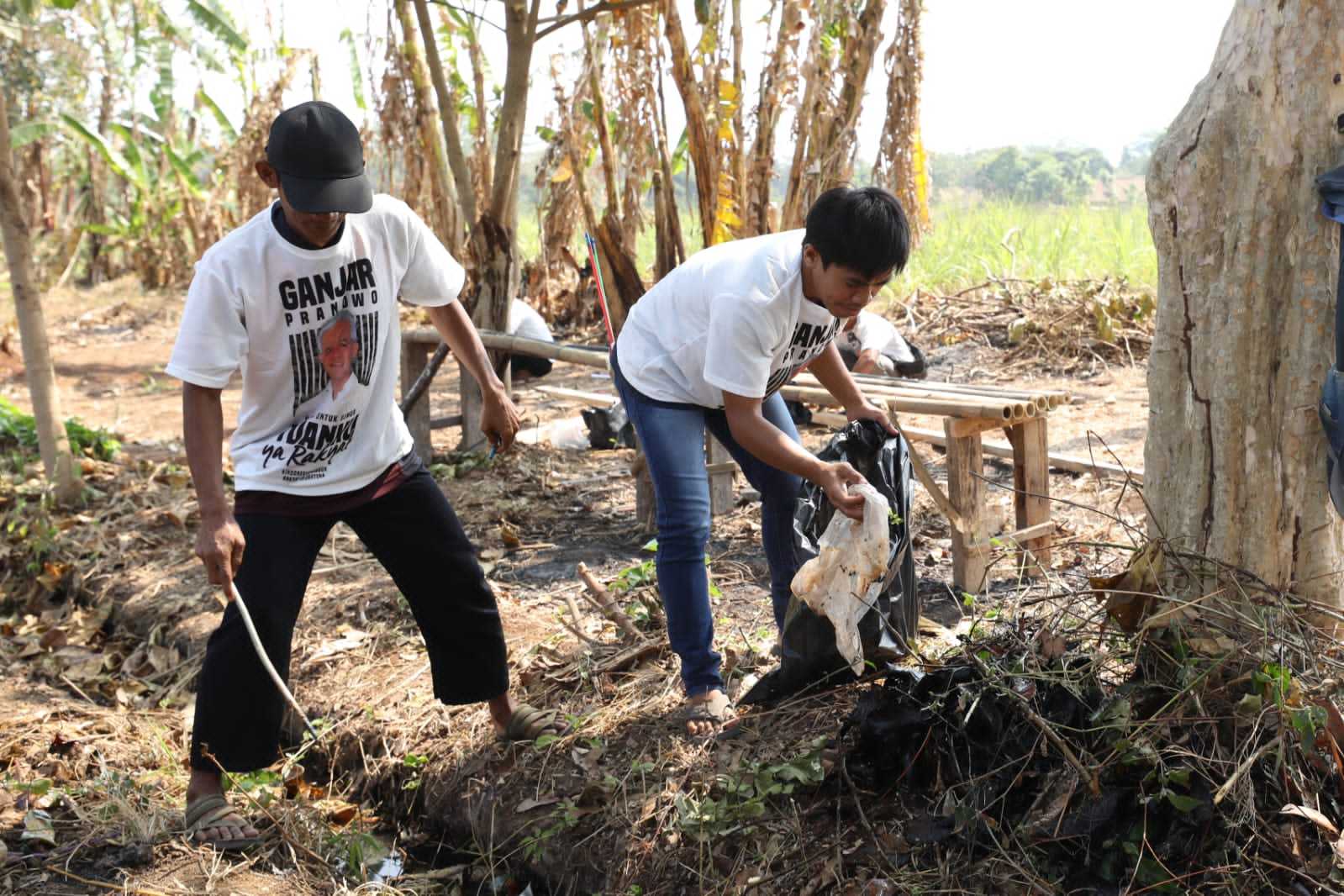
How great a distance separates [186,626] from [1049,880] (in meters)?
3.73

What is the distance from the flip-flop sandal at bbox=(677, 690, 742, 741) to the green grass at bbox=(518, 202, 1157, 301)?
6.41 m

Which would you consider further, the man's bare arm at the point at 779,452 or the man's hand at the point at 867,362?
the man's hand at the point at 867,362

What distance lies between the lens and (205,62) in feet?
53.9

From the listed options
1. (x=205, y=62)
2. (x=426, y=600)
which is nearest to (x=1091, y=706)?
(x=426, y=600)

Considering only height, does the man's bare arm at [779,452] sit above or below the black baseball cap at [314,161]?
below

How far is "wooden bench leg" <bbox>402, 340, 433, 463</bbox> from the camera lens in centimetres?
702

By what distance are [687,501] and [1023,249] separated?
879 cm

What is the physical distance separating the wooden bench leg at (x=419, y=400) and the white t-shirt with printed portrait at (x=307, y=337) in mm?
3866

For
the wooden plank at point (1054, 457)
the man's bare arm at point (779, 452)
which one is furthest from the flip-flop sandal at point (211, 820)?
the wooden plank at point (1054, 457)

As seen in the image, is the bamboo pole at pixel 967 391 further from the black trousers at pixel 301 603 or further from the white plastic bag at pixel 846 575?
the black trousers at pixel 301 603

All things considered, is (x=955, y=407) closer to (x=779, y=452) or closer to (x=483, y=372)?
(x=779, y=452)

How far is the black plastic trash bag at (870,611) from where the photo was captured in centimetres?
309

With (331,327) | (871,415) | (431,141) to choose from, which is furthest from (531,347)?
(331,327)

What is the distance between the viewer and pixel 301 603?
10.2ft
